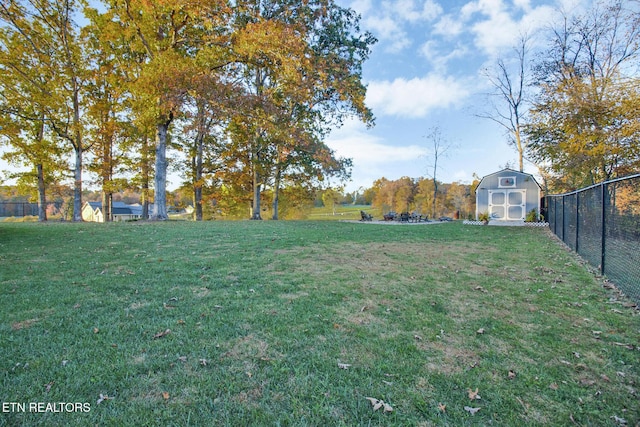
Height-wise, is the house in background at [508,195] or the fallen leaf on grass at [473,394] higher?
the house in background at [508,195]

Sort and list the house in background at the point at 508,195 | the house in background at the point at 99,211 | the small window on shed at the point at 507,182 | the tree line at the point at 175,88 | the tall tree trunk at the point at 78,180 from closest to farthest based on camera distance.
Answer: the tree line at the point at 175,88
the tall tree trunk at the point at 78,180
the house in background at the point at 508,195
the small window on shed at the point at 507,182
the house in background at the point at 99,211

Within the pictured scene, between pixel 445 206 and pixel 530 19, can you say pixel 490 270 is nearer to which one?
pixel 530 19

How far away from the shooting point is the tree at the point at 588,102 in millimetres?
12953

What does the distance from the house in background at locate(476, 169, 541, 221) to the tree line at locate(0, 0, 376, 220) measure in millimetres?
9446

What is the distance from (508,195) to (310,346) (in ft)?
70.1

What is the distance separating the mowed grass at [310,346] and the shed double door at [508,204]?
16819mm

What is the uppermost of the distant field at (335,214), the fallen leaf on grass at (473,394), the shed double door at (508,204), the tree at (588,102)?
the tree at (588,102)

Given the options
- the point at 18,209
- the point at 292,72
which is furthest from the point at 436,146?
the point at 18,209

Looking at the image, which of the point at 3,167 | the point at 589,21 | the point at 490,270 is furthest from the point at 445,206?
the point at 3,167

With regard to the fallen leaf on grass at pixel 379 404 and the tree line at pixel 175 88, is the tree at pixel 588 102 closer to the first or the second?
the tree line at pixel 175 88

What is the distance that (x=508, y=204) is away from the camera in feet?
64.5

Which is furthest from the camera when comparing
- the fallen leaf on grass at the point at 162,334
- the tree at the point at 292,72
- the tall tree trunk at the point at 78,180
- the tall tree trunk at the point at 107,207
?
the tall tree trunk at the point at 107,207

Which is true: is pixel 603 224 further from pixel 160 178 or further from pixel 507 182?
pixel 507 182

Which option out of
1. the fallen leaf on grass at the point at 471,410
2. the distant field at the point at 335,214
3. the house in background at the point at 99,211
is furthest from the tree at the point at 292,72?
the house in background at the point at 99,211
